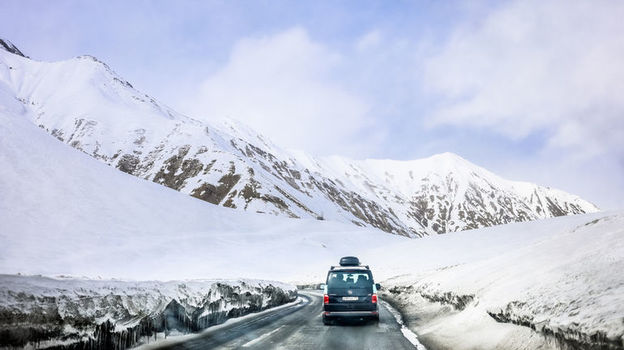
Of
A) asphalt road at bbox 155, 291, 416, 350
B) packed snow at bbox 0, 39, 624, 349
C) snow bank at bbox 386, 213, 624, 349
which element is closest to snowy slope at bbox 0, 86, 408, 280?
packed snow at bbox 0, 39, 624, 349

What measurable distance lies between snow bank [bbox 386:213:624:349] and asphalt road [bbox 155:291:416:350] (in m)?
1.13

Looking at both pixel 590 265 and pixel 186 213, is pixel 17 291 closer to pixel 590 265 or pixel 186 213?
pixel 590 265

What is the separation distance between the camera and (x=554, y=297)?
8.36 m

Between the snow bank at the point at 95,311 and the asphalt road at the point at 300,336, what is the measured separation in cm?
73

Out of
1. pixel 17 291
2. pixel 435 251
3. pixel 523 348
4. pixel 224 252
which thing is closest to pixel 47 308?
pixel 17 291

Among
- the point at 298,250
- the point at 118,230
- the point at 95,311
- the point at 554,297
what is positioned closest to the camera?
the point at 554,297

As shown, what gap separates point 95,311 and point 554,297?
8.30 metres

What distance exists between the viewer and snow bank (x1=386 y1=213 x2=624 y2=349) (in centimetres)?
648

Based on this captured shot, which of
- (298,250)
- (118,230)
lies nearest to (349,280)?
(118,230)

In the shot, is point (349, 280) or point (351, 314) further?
point (349, 280)

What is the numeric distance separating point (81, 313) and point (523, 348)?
762 centimetres

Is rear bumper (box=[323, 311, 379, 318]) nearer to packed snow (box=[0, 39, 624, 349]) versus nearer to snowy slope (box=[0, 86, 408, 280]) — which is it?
packed snow (box=[0, 39, 624, 349])

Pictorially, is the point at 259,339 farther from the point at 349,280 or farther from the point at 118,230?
the point at 118,230

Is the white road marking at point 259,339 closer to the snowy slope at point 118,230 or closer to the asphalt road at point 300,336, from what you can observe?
the asphalt road at point 300,336
